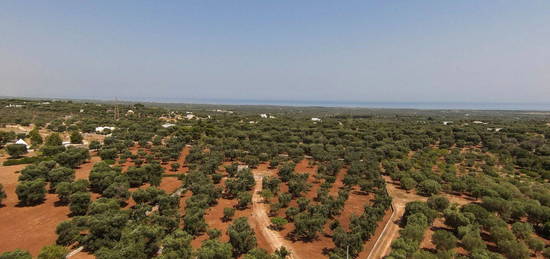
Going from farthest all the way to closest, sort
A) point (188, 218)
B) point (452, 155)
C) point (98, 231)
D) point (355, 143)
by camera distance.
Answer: point (355, 143) → point (452, 155) → point (188, 218) → point (98, 231)

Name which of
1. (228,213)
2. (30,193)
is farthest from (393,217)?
(30,193)

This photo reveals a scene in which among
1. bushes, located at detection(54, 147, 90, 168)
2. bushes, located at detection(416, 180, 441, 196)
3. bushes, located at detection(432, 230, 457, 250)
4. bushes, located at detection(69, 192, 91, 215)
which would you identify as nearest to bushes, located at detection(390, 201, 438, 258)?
bushes, located at detection(432, 230, 457, 250)

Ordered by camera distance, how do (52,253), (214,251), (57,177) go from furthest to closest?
(57,177) → (214,251) → (52,253)

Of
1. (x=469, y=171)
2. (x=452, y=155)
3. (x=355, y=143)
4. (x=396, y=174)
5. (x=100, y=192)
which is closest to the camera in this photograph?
(x=100, y=192)

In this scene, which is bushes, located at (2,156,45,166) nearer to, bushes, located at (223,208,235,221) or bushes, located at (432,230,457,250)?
bushes, located at (223,208,235,221)

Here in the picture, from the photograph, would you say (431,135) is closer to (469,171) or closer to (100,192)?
(469,171)

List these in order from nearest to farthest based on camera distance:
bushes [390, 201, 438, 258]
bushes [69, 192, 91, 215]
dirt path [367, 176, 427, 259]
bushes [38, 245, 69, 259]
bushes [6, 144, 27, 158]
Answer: bushes [38, 245, 69, 259]
bushes [390, 201, 438, 258]
dirt path [367, 176, 427, 259]
bushes [69, 192, 91, 215]
bushes [6, 144, 27, 158]

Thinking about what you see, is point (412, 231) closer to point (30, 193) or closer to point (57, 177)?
point (30, 193)

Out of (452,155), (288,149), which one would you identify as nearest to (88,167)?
(288,149)
